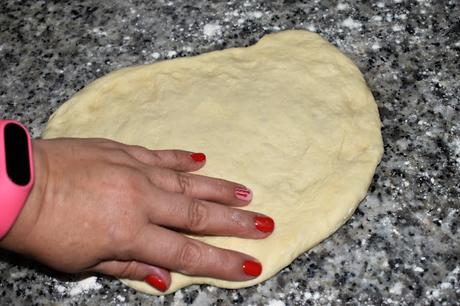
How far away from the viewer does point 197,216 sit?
4.10 ft

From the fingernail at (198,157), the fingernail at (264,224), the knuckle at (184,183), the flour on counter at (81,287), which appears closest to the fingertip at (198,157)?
the fingernail at (198,157)

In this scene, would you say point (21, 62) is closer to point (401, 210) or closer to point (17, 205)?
point (17, 205)

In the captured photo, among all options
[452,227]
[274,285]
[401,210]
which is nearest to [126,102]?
[274,285]

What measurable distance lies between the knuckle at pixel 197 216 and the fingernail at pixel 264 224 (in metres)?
0.13

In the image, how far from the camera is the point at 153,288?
4.41 feet

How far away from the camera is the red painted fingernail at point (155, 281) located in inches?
51.1

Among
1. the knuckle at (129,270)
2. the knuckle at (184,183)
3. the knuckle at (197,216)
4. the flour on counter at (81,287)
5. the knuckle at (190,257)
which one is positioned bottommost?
A: the flour on counter at (81,287)

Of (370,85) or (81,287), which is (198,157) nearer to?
(81,287)

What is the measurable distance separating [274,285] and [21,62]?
1132 millimetres

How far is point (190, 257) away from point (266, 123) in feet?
1.51

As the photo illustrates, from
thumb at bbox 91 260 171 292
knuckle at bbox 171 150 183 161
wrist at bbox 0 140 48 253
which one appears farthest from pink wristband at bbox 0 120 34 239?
A: knuckle at bbox 171 150 183 161

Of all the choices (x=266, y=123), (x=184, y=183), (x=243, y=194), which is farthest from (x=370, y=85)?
(x=184, y=183)

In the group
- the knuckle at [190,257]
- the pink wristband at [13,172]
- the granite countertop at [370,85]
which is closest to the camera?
the pink wristband at [13,172]

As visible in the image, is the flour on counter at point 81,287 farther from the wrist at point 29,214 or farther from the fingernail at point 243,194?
the fingernail at point 243,194
